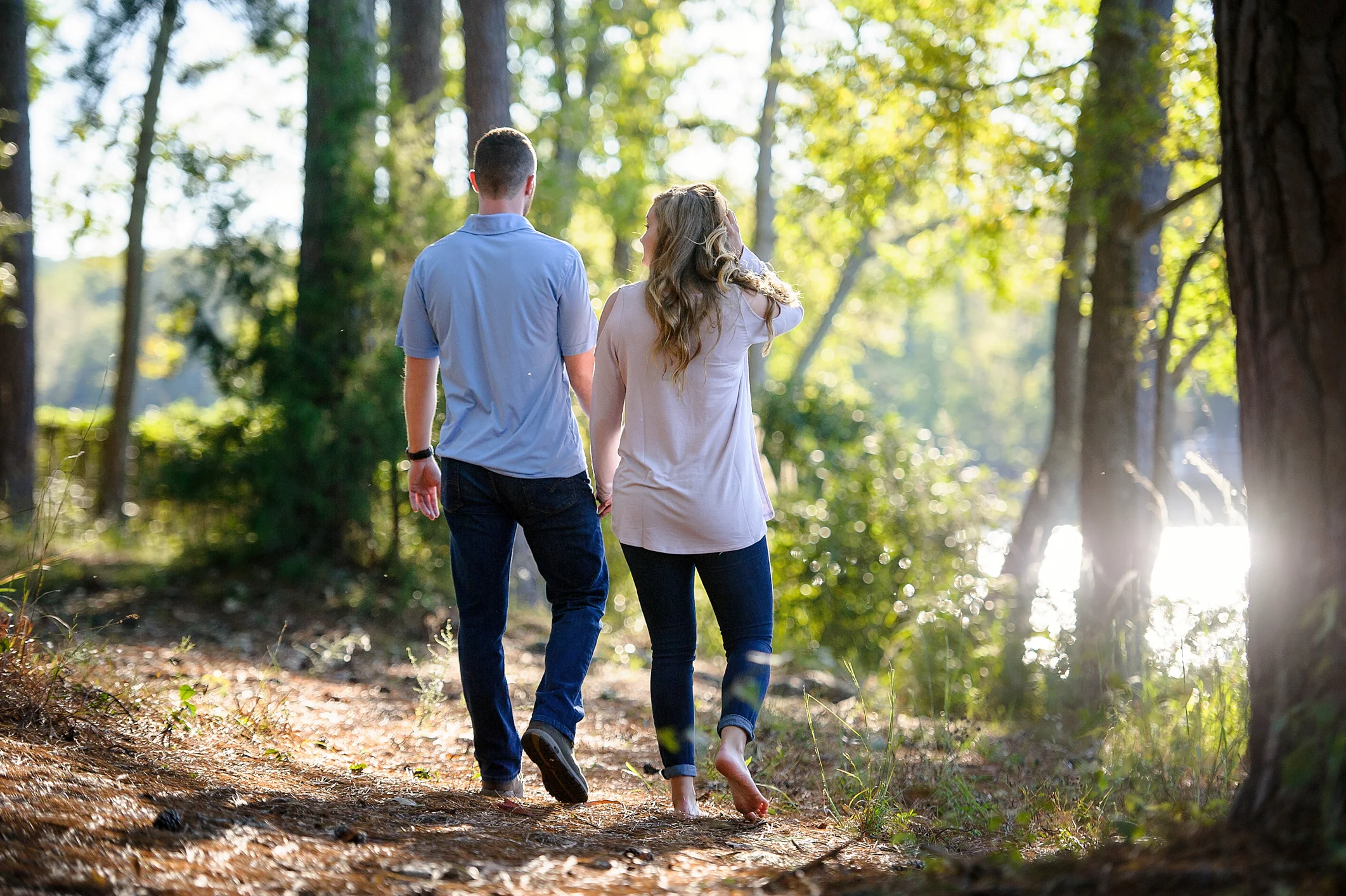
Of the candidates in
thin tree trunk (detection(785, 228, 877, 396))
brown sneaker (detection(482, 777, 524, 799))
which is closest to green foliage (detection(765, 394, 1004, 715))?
brown sneaker (detection(482, 777, 524, 799))

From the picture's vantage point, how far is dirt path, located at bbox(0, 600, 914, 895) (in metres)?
2.42

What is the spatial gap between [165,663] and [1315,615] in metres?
5.04

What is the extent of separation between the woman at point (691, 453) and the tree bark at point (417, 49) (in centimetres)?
628

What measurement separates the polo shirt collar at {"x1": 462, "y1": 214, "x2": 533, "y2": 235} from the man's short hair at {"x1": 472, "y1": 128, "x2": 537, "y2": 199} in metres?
0.07

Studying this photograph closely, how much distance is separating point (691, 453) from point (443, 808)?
1.30 m

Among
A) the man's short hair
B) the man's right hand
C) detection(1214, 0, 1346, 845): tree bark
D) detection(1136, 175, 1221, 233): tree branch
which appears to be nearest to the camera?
detection(1214, 0, 1346, 845): tree bark

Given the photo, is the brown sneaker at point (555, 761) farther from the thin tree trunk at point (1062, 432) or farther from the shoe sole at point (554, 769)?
the thin tree trunk at point (1062, 432)

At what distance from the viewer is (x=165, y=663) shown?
17.7ft

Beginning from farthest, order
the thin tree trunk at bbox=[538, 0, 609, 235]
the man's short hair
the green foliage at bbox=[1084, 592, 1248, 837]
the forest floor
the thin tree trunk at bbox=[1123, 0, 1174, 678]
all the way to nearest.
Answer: the thin tree trunk at bbox=[538, 0, 609, 235], the thin tree trunk at bbox=[1123, 0, 1174, 678], the man's short hair, the green foliage at bbox=[1084, 592, 1248, 837], the forest floor

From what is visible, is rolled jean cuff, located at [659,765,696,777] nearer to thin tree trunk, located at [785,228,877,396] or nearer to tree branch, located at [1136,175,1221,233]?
tree branch, located at [1136,175,1221,233]

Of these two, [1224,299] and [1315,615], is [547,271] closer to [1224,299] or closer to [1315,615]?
[1315,615]

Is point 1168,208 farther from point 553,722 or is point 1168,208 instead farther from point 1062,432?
point 553,722

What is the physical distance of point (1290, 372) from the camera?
2244 millimetres

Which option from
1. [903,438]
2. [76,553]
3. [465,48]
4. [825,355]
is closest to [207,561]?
[76,553]
